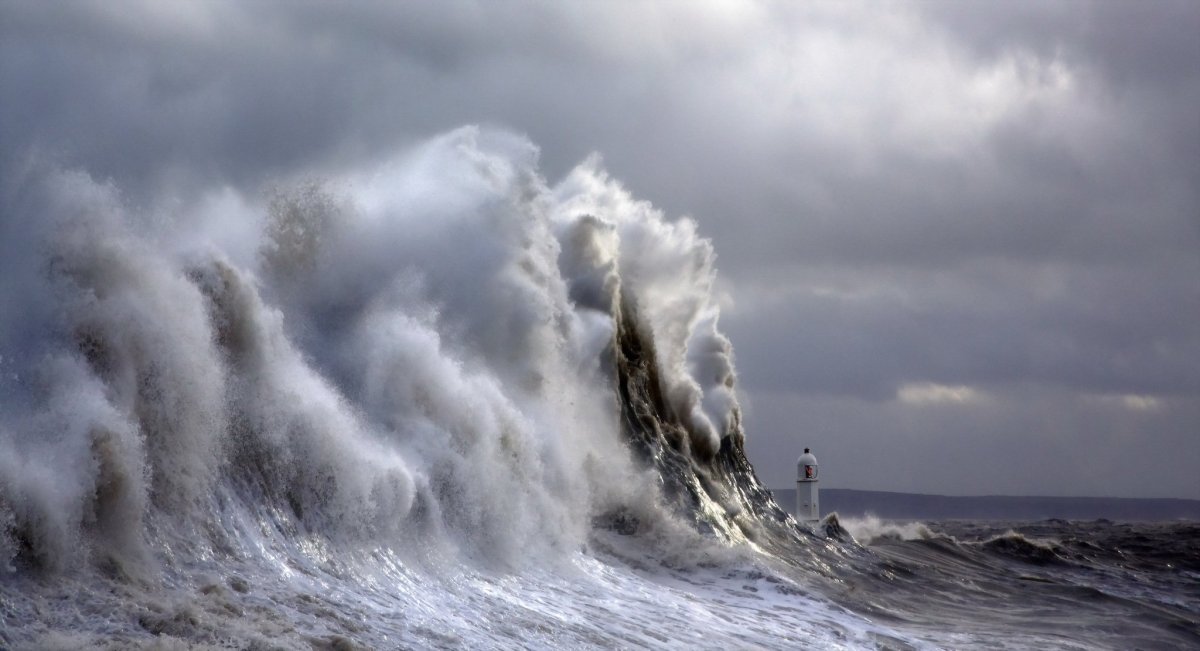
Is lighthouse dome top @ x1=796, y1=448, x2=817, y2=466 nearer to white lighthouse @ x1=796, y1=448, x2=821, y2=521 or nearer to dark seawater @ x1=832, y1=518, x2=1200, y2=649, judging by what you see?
white lighthouse @ x1=796, y1=448, x2=821, y2=521

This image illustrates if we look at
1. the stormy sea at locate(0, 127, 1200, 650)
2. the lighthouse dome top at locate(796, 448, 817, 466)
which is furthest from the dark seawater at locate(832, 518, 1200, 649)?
the lighthouse dome top at locate(796, 448, 817, 466)

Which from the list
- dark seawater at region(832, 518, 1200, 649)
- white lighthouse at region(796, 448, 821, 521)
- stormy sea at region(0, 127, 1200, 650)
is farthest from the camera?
white lighthouse at region(796, 448, 821, 521)

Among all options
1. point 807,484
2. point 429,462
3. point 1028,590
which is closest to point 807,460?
point 807,484

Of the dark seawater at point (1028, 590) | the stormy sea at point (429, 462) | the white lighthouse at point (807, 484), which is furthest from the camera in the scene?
the white lighthouse at point (807, 484)

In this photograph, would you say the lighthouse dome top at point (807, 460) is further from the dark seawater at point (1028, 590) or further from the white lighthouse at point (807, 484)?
the dark seawater at point (1028, 590)

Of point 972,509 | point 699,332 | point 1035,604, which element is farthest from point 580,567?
point 972,509

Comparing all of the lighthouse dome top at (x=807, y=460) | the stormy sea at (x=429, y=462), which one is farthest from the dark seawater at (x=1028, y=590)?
the lighthouse dome top at (x=807, y=460)

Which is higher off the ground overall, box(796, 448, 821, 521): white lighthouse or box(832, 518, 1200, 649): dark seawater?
box(796, 448, 821, 521): white lighthouse
